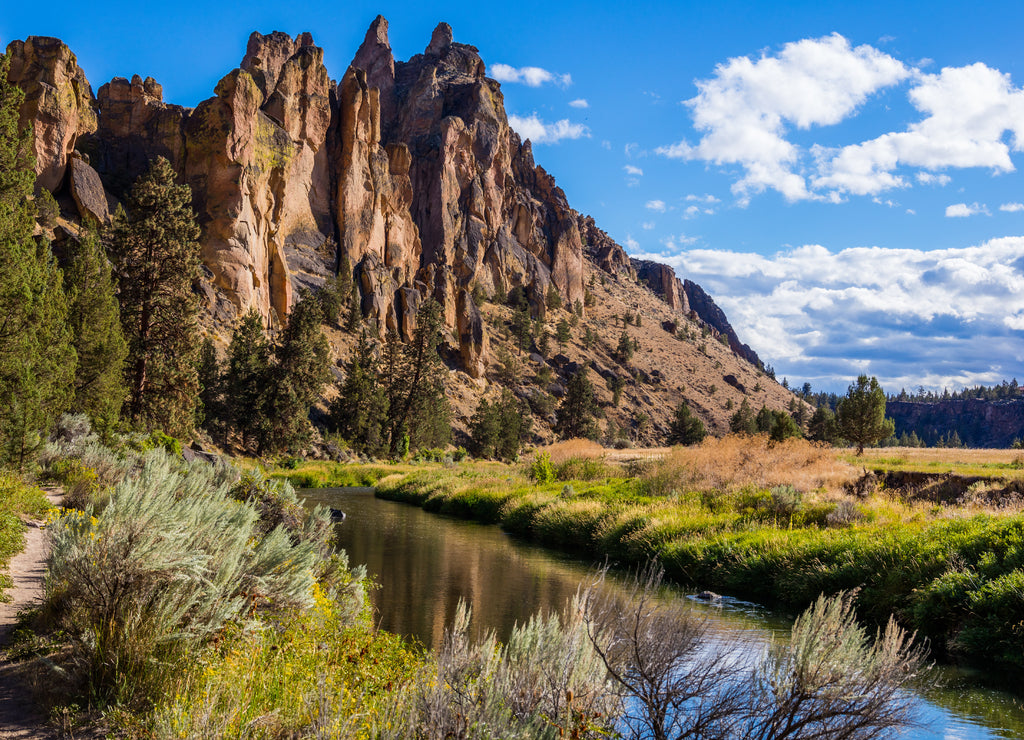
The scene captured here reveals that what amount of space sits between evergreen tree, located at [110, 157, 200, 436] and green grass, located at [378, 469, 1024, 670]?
1703 cm

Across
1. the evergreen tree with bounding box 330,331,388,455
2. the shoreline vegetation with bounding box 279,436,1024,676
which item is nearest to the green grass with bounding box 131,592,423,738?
the shoreline vegetation with bounding box 279,436,1024,676

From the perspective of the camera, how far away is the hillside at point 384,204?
63812 millimetres

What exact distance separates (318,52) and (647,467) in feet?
273

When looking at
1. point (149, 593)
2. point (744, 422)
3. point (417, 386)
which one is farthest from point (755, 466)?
point (744, 422)

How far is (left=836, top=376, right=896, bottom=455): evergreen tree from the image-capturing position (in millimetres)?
57344

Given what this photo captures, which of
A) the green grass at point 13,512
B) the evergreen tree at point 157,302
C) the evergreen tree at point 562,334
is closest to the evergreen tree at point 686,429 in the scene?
the evergreen tree at point 562,334

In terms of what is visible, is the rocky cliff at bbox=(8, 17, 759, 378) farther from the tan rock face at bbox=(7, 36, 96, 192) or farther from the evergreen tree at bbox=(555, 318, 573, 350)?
the evergreen tree at bbox=(555, 318, 573, 350)

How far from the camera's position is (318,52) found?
89312 mm

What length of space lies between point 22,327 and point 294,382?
36099 millimetres

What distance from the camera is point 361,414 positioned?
2498 inches

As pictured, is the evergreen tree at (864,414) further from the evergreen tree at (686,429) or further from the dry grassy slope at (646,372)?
the dry grassy slope at (646,372)

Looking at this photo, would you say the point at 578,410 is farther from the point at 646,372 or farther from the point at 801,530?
the point at 801,530

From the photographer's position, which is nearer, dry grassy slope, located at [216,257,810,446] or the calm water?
the calm water

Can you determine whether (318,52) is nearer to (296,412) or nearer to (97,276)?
(296,412)
